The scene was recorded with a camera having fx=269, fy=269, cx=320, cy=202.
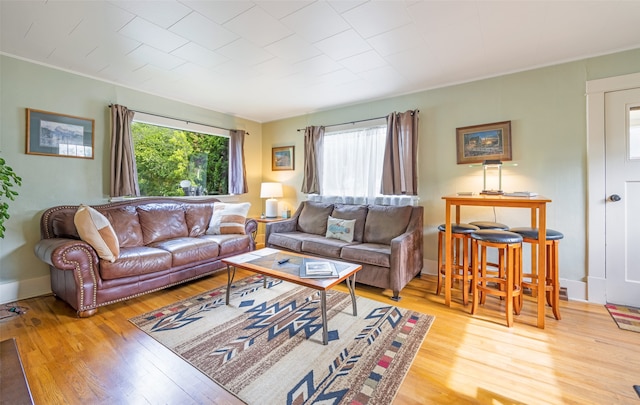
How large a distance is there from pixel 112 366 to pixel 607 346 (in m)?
3.33

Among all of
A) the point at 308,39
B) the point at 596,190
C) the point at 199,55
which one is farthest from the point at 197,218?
the point at 596,190

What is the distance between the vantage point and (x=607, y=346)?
1884 mm

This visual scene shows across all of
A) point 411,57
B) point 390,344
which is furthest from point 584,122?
point 390,344

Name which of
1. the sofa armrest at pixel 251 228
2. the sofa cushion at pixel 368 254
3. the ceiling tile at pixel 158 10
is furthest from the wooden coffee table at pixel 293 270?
the ceiling tile at pixel 158 10

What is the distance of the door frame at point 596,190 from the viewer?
8.38 ft

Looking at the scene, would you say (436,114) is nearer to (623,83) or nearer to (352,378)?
(623,83)

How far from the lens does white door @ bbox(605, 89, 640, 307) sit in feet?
8.09

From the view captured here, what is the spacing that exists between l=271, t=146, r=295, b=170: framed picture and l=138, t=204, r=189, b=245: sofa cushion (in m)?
1.84

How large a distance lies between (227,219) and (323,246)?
58.0 inches

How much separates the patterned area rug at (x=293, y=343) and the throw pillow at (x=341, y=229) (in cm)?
85

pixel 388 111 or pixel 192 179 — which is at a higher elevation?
pixel 388 111

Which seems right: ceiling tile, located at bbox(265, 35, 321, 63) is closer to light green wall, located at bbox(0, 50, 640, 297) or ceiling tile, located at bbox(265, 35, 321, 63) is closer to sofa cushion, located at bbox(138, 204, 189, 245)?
light green wall, located at bbox(0, 50, 640, 297)

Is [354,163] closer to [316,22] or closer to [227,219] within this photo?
[227,219]

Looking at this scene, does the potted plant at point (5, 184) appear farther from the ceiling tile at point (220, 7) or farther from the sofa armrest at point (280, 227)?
the sofa armrest at point (280, 227)
